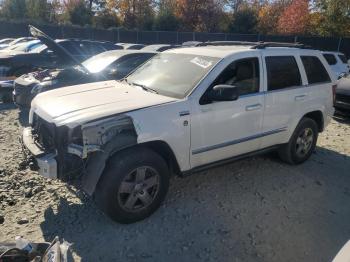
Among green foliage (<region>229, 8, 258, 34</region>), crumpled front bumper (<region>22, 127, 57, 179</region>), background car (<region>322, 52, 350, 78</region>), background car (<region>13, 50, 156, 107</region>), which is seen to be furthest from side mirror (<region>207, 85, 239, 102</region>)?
green foliage (<region>229, 8, 258, 34</region>)

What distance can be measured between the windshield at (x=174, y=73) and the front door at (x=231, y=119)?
0.22m

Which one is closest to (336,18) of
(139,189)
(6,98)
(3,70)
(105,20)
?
(3,70)

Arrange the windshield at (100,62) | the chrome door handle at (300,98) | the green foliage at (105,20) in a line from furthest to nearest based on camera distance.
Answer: the green foliage at (105,20), the windshield at (100,62), the chrome door handle at (300,98)

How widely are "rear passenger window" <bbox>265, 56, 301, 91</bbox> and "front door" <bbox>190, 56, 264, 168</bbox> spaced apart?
8.2 inches

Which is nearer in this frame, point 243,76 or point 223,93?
point 223,93

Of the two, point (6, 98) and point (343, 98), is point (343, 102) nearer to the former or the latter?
point (343, 98)

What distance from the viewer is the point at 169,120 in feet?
13.2

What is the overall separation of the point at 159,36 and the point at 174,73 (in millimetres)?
25663

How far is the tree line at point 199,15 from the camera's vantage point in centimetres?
2956

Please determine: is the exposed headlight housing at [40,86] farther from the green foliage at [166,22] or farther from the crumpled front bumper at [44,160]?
the green foliage at [166,22]

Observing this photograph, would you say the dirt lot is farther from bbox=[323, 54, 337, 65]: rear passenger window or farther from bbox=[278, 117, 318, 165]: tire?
bbox=[323, 54, 337, 65]: rear passenger window

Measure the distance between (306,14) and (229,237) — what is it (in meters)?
32.8

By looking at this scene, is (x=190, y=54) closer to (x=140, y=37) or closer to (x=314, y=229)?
(x=314, y=229)

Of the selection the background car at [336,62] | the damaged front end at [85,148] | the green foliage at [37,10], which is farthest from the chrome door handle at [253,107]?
the green foliage at [37,10]
